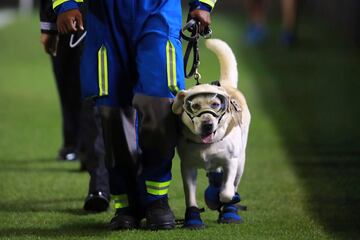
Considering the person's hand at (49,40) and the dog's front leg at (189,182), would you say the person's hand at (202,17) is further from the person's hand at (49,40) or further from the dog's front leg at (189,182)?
the person's hand at (49,40)

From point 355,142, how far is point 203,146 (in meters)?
3.97

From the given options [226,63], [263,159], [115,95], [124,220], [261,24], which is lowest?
[261,24]

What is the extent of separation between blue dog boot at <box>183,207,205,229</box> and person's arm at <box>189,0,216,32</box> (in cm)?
89

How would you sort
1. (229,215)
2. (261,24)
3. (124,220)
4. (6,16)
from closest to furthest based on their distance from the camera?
(124,220), (229,215), (261,24), (6,16)

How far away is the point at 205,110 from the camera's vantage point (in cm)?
520

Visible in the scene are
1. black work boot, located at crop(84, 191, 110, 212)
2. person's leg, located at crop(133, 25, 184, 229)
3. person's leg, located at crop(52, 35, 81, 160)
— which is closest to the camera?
person's leg, located at crop(133, 25, 184, 229)

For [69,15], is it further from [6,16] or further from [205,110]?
[6,16]

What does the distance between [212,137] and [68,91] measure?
285 centimetres

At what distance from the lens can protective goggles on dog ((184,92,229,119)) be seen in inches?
205

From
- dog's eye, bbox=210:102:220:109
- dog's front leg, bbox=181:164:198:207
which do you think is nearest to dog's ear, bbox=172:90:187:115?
dog's eye, bbox=210:102:220:109

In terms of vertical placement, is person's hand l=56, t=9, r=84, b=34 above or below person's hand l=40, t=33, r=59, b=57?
above

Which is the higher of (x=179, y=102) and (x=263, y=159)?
(x=179, y=102)

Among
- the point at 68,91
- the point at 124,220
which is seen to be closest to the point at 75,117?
the point at 68,91

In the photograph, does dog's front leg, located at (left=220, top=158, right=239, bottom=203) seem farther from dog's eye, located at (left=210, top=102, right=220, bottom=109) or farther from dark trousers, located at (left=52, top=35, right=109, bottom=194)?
dark trousers, located at (left=52, top=35, right=109, bottom=194)
